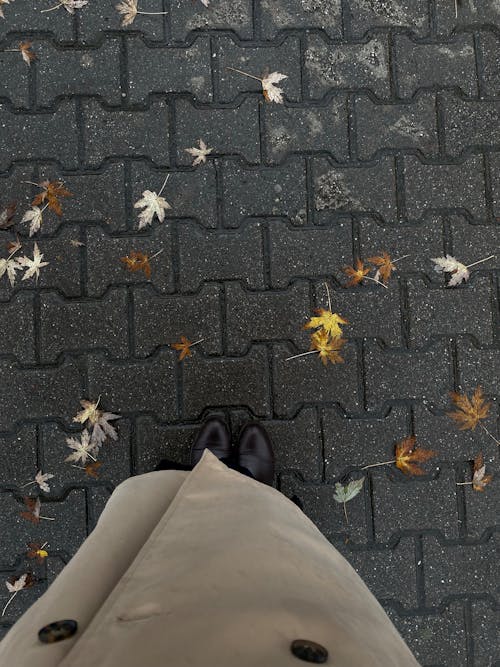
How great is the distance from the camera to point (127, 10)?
2.09 metres

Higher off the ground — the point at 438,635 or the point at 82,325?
the point at 82,325

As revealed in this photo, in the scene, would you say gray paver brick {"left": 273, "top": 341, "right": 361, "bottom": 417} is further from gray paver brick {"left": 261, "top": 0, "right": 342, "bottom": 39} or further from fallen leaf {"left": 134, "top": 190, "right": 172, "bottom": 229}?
gray paver brick {"left": 261, "top": 0, "right": 342, "bottom": 39}

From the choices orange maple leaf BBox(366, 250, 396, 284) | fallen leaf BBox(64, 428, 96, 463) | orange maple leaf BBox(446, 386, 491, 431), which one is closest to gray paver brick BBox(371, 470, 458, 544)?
orange maple leaf BBox(446, 386, 491, 431)

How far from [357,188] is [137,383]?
3.54 feet

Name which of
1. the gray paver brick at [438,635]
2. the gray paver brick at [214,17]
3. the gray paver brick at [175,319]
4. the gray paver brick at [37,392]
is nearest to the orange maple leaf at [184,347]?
the gray paver brick at [175,319]

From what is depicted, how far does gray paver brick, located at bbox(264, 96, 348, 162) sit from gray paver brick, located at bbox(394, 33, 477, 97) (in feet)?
0.90

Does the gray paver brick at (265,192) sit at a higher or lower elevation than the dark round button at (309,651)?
higher

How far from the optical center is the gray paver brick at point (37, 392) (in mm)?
2070

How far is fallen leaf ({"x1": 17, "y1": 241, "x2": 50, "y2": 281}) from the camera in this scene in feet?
6.83

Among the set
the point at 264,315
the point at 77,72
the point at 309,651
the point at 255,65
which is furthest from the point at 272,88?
the point at 309,651

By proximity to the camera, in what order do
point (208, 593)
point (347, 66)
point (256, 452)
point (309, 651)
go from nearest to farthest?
point (309, 651) → point (208, 593) → point (256, 452) → point (347, 66)

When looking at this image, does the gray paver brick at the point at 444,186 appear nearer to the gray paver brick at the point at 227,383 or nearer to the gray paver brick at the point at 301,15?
the gray paver brick at the point at 301,15

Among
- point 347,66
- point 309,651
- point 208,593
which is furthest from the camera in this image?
point 347,66

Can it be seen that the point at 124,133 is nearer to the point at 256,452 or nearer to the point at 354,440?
the point at 256,452
